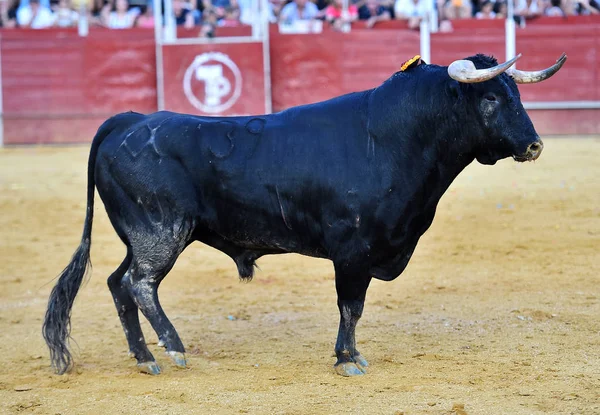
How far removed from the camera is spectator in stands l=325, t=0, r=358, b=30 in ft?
47.0

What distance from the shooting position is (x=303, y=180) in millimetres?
4547

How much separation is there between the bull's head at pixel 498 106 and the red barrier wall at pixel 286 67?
9848mm

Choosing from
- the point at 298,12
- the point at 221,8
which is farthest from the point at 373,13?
the point at 221,8

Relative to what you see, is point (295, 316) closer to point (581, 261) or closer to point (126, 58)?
point (581, 261)

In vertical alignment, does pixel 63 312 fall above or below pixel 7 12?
below

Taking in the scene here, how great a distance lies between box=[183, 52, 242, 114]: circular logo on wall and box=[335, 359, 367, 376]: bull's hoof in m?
10.2

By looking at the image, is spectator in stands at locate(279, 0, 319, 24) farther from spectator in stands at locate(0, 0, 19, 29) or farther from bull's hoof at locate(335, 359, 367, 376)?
bull's hoof at locate(335, 359, 367, 376)

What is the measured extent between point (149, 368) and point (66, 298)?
25.0 inches

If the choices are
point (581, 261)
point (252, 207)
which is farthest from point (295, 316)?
point (581, 261)

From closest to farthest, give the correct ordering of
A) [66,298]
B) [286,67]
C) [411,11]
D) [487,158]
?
[487,158]
[66,298]
[411,11]
[286,67]

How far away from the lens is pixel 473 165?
1191cm

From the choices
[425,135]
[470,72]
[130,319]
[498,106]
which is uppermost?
[470,72]

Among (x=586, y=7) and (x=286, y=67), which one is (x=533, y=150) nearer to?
(x=286, y=67)

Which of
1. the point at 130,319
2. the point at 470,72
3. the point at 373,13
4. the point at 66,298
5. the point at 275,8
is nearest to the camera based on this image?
the point at 470,72
